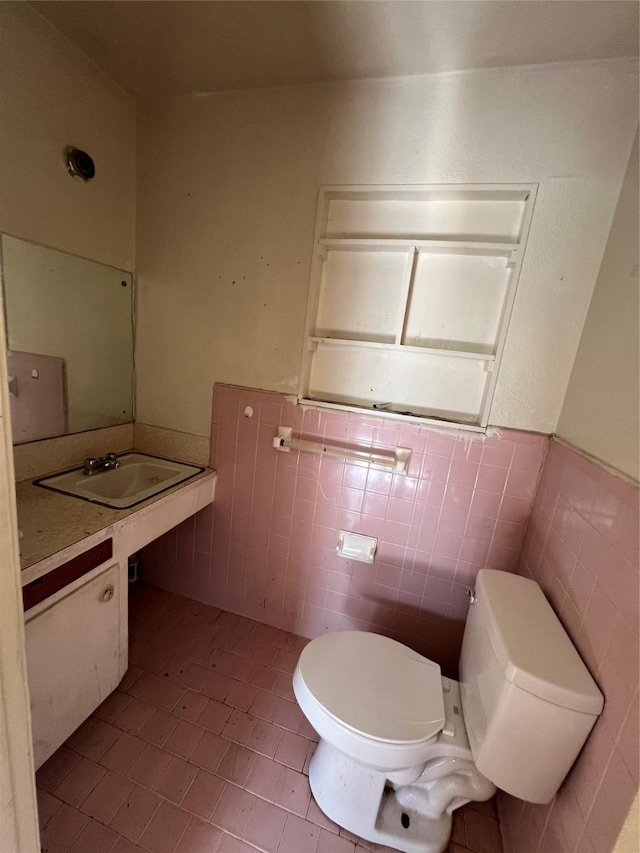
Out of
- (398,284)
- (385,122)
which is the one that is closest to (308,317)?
(398,284)

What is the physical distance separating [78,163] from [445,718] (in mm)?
2335

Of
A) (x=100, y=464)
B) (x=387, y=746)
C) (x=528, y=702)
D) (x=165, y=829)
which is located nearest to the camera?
(x=528, y=702)

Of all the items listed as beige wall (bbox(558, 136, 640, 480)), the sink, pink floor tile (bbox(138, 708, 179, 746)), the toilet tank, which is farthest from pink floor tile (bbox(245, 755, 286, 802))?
beige wall (bbox(558, 136, 640, 480))

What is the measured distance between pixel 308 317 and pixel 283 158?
65cm

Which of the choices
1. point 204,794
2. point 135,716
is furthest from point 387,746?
point 135,716

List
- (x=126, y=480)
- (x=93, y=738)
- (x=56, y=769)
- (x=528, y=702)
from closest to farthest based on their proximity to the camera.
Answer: (x=528, y=702), (x=56, y=769), (x=93, y=738), (x=126, y=480)

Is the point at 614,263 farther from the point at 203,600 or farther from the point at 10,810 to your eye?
the point at 203,600

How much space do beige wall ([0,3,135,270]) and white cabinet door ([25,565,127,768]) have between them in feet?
4.23

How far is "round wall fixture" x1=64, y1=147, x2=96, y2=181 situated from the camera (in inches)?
53.9

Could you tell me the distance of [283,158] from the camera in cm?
146

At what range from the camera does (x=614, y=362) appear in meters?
1.00

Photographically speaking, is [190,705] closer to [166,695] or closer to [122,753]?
[166,695]

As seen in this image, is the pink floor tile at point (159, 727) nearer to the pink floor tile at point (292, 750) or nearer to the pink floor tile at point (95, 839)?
the pink floor tile at point (95, 839)

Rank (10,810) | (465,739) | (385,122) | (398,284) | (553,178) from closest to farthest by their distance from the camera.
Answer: (10,810) → (465,739) → (553,178) → (385,122) → (398,284)
